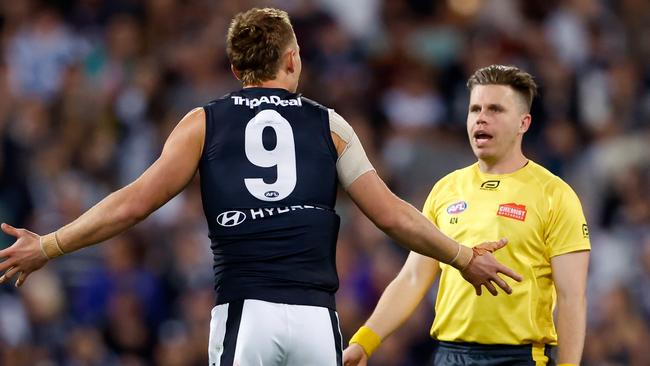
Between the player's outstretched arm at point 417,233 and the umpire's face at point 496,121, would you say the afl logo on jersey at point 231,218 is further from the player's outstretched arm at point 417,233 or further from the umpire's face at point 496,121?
the umpire's face at point 496,121

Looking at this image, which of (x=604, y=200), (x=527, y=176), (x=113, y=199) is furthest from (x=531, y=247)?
(x=604, y=200)

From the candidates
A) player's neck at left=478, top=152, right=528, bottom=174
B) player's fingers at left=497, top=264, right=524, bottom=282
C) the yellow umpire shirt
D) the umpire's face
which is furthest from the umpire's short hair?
player's fingers at left=497, top=264, right=524, bottom=282

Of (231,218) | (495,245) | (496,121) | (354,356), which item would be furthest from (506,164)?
(231,218)

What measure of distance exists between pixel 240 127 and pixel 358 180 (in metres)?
0.57

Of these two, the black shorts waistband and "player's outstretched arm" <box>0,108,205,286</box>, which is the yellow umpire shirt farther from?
"player's outstretched arm" <box>0,108,205,286</box>

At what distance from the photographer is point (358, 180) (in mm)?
5668

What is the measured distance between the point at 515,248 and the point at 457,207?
0.41m

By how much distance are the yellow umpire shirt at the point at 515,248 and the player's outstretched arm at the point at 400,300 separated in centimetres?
13

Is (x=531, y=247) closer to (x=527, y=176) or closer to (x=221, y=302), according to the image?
(x=527, y=176)

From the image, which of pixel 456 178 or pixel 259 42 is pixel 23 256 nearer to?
pixel 259 42

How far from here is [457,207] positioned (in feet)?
21.5

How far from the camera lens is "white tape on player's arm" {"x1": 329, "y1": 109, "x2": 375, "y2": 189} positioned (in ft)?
18.6

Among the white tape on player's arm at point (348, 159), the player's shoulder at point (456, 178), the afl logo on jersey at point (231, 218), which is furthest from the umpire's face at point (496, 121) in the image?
the afl logo on jersey at point (231, 218)

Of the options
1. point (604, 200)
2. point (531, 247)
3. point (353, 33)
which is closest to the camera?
point (531, 247)
